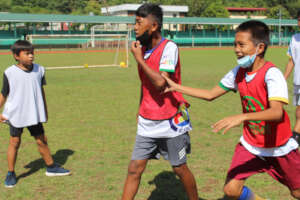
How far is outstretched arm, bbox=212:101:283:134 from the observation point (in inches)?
95.2

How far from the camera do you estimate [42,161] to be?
18.0 ft

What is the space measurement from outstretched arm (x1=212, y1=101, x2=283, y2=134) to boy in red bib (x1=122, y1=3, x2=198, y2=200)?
0.85 meters

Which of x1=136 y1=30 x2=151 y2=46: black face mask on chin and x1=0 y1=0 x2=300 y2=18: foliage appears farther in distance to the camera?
x1=0 y1=0 x2=300 y2=18: foliage

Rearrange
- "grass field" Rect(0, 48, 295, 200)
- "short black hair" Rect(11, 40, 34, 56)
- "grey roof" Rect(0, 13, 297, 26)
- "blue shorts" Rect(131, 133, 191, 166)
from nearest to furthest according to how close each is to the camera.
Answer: "blue shorts" Rect(131, 133, 191, 166) → "grass field" Rect(0, 48, 295, 200) → "short black hair" Rect(11, 40, 34, 56) → "grey roof" Rect(0, 13, 297, 26)

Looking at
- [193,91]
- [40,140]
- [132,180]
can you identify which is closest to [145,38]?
[193,91]

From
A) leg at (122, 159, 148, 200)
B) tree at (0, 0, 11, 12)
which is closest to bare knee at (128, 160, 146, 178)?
leg at (122, 159, 148, 200)

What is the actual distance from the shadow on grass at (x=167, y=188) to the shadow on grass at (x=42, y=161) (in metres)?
1.59

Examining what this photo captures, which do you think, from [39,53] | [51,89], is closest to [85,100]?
[51,89]

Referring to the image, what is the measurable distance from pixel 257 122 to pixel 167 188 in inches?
73.0

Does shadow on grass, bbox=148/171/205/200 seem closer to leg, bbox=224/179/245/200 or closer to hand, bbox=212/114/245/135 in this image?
leg, bbox=224/179/245/200

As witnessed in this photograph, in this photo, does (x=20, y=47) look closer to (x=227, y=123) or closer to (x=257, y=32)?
(x=257, y=32)

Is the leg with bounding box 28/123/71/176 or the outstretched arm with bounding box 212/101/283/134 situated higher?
the outstretched arm with bounding box 212/101/283/134

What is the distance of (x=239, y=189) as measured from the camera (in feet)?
10.1

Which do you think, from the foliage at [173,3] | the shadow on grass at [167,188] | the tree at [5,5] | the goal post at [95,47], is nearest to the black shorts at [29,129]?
the shadow on grass at [167,188]
